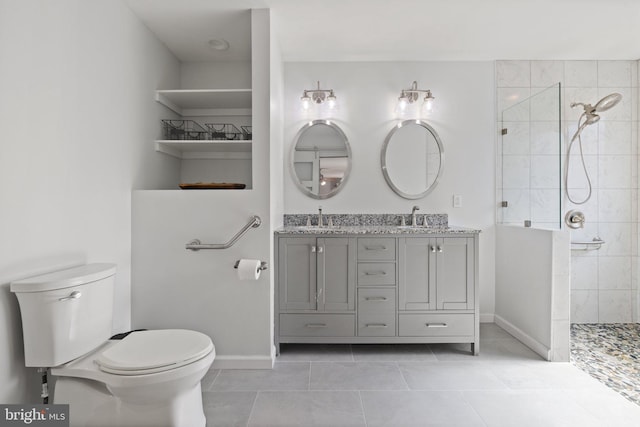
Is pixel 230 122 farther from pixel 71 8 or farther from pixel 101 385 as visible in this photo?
pixel 101 385

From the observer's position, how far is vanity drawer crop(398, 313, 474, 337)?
7.98ft

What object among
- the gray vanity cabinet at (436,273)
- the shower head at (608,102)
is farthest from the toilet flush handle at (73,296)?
the shower head at (608,102)

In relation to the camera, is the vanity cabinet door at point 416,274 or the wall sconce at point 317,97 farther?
the wall sconce at point 317,97

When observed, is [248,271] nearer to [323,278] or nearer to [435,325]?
[323,278]

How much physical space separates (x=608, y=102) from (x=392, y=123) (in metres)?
1.71

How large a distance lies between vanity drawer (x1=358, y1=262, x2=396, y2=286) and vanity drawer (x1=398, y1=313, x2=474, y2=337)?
0.28 meters

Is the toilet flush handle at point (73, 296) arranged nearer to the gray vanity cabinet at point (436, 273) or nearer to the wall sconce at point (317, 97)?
the gray vanity cabinet at point (436, 273)

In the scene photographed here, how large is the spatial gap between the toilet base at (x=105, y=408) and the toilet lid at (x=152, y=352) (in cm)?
14

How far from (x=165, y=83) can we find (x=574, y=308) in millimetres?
Answer: 4045

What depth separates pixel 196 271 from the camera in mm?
2246

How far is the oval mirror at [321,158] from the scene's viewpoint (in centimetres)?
303

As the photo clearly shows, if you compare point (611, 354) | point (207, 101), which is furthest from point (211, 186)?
point (611, 354)

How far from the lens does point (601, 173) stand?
9.96ft

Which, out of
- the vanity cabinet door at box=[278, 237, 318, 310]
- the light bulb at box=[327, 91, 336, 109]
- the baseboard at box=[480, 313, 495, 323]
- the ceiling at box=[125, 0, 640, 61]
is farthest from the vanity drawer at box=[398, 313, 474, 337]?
the ceiling at box=[125, 0, 640, 61]
